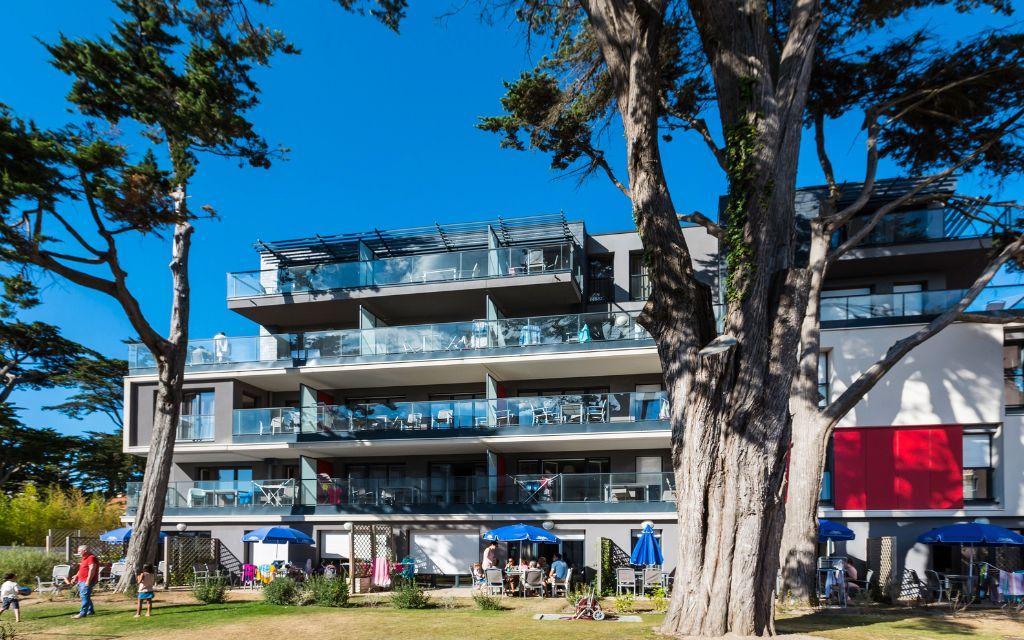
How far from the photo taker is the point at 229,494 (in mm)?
24781

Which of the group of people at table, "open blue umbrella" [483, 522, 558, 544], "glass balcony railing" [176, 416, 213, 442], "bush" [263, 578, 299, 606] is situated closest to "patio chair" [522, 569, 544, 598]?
the group of people at table

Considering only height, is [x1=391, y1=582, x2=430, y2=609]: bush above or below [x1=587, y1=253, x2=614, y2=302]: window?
below

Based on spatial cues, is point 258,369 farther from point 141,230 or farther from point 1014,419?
point 1014,419

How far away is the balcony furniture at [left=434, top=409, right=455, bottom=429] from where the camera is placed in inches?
926

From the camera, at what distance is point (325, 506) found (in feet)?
78.7

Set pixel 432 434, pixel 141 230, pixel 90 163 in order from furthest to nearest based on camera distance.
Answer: pixel 432 434, pixel 141 230, pixel 90 163

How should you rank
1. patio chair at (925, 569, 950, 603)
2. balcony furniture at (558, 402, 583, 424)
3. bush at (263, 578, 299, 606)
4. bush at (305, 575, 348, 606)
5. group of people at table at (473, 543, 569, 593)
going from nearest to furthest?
1. bush at (305, 575, 348, 606)
2. bush at (263, 578, 299, 606)
3. patio chair at (925, 569, 950, 603)
4. group of people at table at (473, 543, 569, 593)
5. balcony furniture at (558, 402, 583, 424)

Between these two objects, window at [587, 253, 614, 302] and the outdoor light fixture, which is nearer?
the outdoor light fixture

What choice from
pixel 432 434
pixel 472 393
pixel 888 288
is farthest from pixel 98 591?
pixel 888 288

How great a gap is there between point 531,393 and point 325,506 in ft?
24.1

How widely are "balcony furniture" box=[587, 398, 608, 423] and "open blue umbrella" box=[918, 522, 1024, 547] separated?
27.9ft

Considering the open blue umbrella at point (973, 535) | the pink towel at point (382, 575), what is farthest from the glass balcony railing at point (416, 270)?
the open blue umbrella at point (973, 535)

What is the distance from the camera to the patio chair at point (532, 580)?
1956cm

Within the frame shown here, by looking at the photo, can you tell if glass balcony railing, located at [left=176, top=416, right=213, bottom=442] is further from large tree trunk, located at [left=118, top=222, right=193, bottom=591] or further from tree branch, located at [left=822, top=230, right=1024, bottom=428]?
tree branch, located at [left=822, top=230, right=1024, bottom=428]
